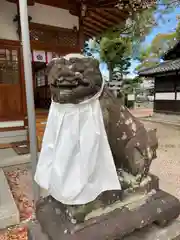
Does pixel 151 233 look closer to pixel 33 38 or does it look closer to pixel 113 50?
pixel 33 38

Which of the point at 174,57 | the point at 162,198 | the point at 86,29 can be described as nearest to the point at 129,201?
the point at 162,198

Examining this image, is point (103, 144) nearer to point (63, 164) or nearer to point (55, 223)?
point (63, 164)

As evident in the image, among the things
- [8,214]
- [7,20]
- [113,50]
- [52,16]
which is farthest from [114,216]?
[113,50]

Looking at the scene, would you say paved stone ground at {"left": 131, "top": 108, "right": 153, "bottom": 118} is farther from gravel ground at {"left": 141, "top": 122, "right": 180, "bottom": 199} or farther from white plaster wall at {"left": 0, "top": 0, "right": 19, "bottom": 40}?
white plaster wall at {"left": 0, "top": 0, "right": 19, "bottom": 40}

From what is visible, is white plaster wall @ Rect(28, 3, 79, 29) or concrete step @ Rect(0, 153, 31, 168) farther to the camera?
white plaster wall @ Rect(28, 3, 79, 29)

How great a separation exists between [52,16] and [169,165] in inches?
157

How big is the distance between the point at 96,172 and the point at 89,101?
1.23 ft

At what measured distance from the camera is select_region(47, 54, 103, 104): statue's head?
93 centimetres

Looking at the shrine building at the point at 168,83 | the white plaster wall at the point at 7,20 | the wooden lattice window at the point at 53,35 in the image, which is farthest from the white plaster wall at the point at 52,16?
the shrine building at the point at 168,83

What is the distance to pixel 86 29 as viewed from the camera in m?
6.12

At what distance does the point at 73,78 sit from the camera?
3.06 ft

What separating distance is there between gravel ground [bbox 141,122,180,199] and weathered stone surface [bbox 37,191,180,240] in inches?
25.6

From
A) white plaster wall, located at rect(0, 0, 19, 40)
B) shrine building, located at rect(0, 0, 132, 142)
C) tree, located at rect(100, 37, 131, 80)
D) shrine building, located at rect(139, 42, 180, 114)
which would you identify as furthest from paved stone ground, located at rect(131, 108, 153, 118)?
white plaster wall, located at rect(0, 0, 19, 40)

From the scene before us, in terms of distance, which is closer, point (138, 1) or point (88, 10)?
point (138, 1)
